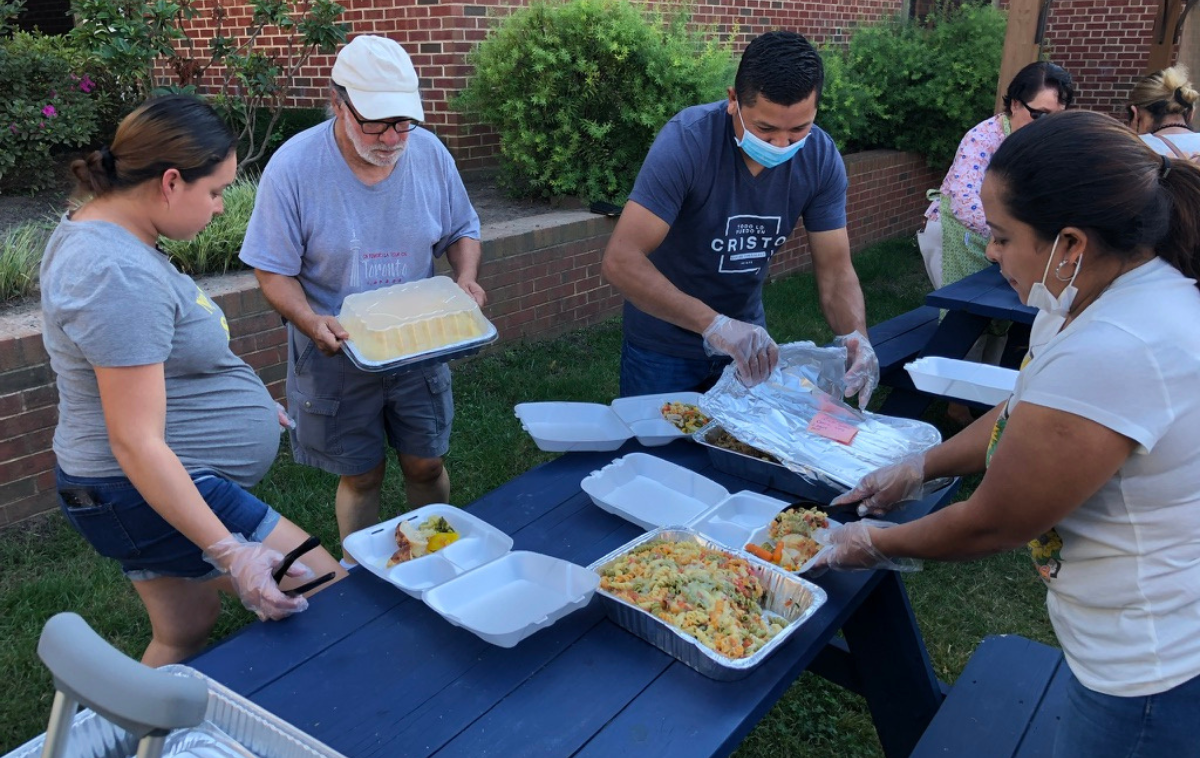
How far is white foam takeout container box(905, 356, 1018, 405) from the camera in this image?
3371 mm

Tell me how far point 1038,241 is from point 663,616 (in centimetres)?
96

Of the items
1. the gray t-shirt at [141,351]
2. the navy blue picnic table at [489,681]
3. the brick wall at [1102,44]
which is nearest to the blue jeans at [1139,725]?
the navy blue picnic table at [489,681]

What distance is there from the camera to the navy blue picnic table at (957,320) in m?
4.28

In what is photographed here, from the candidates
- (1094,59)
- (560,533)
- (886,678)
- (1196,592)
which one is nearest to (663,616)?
(560,533)

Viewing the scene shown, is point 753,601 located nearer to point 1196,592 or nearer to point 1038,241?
point 1196,592

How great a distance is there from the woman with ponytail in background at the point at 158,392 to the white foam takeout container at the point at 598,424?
73 cm

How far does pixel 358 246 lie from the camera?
8.84ft

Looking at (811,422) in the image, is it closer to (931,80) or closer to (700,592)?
(700,592)

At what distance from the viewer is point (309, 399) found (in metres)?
2.84

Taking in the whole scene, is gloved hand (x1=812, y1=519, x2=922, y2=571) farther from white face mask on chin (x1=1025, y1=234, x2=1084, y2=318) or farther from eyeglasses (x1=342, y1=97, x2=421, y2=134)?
eyeglasses (x1=342, y1=97, x2=421, y2=134)

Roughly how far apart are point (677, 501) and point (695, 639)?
73 centimetres

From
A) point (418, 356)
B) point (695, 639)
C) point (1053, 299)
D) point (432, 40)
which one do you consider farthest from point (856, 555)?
point (432, 40)

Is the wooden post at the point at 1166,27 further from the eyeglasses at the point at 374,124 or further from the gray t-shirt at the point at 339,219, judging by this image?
the eyeglasses at the point at 374,124

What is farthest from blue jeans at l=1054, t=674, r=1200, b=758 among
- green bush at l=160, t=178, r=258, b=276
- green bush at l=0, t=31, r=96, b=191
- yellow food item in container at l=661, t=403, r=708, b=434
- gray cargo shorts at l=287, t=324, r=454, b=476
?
green bush at l=0, t=31, r=96, b=191
